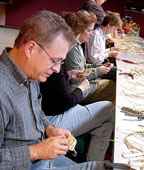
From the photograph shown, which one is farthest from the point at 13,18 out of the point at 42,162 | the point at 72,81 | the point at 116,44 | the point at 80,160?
the point at 42,162

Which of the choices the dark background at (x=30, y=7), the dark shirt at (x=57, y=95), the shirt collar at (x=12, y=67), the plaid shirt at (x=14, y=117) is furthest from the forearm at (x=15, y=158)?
the dark background at (x=30, y=7)

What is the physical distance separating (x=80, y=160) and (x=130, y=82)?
68 cm

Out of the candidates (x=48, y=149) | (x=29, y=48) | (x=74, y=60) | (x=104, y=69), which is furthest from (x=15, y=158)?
(x=104, y=69)

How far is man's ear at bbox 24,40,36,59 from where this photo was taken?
1.49 m

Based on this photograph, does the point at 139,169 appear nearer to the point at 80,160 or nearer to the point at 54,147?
the point at 54,147

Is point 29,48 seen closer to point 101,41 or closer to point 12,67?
point 12,67

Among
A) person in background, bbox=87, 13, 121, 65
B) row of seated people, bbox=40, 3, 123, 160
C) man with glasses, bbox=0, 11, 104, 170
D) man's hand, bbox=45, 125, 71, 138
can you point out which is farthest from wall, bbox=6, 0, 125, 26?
man with glasses, bbox=0, 11, 104, 170

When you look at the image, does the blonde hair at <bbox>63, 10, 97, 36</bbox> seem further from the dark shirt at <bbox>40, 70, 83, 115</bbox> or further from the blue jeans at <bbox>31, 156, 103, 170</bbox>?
the blue jeans at <bbox>31, 156, 103, 170</bbox>

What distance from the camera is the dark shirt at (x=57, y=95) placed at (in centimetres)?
231

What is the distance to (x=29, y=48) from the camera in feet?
4.90

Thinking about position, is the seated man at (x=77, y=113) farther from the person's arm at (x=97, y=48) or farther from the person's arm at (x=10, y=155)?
the person's arm at (x=10, y=155)

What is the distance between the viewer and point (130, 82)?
2.76 m

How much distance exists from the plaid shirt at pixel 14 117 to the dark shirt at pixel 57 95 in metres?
0.68

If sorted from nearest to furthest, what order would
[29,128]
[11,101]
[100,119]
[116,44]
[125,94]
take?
[11,101], [29,128], [125,94], [100,119], [116,44]
